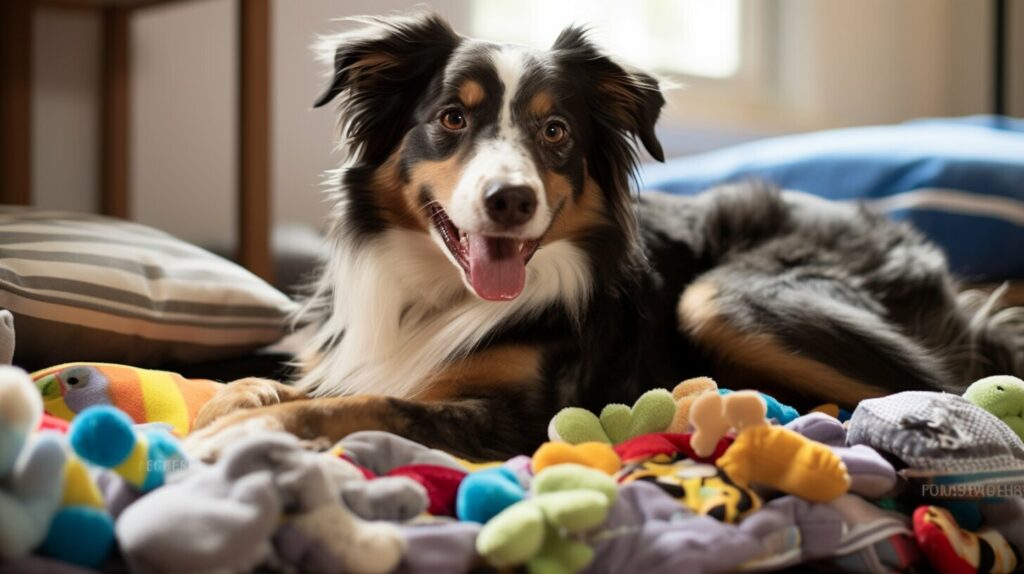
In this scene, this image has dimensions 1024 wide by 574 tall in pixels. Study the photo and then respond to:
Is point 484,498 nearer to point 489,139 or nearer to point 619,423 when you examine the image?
point 619,423

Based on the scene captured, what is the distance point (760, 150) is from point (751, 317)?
141cm

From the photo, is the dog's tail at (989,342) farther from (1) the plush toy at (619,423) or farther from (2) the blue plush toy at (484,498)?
(2) the blue plush toy at (484,498)

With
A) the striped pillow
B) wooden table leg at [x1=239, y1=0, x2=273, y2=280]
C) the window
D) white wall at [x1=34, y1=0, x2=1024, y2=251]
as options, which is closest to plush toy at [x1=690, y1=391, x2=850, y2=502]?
the striped pillow

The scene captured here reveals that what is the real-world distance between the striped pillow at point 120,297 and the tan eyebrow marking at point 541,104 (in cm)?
80

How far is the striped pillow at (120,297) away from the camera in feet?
6.22

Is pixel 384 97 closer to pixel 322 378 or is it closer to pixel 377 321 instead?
pixel 377 321

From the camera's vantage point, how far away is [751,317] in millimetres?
2021

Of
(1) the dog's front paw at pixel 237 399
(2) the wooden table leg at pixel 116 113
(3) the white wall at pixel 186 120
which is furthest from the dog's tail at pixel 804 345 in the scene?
(2) the wooden table leg at pixel 116 113

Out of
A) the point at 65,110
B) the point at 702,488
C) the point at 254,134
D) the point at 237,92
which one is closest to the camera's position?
the point at 702,488

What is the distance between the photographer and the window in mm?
4570

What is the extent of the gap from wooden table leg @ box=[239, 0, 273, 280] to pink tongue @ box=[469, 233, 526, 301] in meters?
1.28

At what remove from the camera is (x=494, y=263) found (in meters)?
1.80

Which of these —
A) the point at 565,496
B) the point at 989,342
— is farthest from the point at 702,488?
the point at 989,342

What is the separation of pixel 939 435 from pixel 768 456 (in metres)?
0.25
